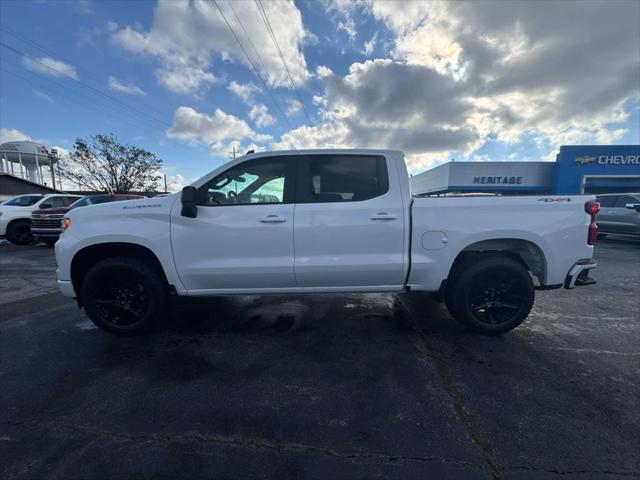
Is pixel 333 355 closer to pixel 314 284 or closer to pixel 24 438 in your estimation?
pixel 314 284

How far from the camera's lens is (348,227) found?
10.4 ft

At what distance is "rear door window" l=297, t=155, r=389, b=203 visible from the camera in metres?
3.28

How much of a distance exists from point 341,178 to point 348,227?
1.93ft

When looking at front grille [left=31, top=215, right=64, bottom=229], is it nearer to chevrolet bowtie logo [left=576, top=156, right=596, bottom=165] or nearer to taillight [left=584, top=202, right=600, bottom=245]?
taillight [left=584, top=202, right=600, bottom=245]

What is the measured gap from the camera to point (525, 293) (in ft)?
11.0

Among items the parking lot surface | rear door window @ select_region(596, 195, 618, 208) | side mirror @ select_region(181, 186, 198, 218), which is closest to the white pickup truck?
side mirror @ select_region(181, 186, 198, 218)

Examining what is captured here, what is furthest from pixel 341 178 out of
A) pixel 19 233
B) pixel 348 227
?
pixel 19 233

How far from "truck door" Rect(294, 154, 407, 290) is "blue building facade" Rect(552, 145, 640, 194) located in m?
32.0

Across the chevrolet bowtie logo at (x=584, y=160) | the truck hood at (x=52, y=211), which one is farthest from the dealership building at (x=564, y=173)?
the truck hood at (x=52, y=211)

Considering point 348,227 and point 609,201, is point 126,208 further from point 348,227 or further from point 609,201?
point 609,201

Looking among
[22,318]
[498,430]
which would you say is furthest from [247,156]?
[22,318]

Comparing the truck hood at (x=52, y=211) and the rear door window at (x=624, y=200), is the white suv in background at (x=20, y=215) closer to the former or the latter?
the truck hood at (x=52, y=211)

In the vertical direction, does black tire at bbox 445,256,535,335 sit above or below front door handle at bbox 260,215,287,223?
below

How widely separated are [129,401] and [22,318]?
3176 millimetres
